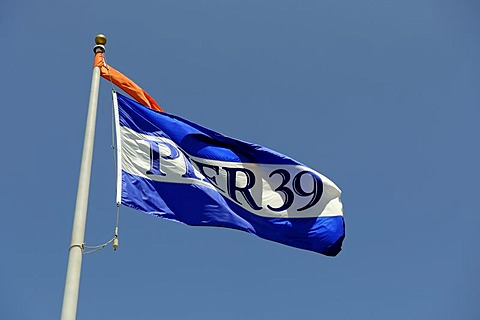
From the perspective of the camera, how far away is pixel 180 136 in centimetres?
1115

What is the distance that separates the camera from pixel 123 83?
11328 millimetres

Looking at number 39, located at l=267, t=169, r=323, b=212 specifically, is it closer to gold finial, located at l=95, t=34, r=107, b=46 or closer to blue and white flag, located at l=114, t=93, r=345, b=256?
blue and white flag, located at l=114, t=93, r=345, b=256

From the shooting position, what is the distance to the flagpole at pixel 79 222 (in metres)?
7.43

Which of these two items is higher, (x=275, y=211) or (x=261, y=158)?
(x=261, y=158)

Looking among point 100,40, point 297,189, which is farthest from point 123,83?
point 297,189

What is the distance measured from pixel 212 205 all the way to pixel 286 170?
6.70 feet

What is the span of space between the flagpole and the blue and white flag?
0.59 metres

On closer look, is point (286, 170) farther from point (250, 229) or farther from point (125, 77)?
point (125, 77)

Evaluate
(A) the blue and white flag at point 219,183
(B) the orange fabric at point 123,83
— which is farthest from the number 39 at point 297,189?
(B) the orange fabric at point 123,83

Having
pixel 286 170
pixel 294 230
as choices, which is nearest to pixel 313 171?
Result: pixel 286 170

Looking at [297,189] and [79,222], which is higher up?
[297,189]

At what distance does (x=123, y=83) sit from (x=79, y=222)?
3.85 metres

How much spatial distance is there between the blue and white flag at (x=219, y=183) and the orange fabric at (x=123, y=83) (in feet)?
2.07

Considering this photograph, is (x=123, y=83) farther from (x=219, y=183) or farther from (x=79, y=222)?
(x=79, y=222)
